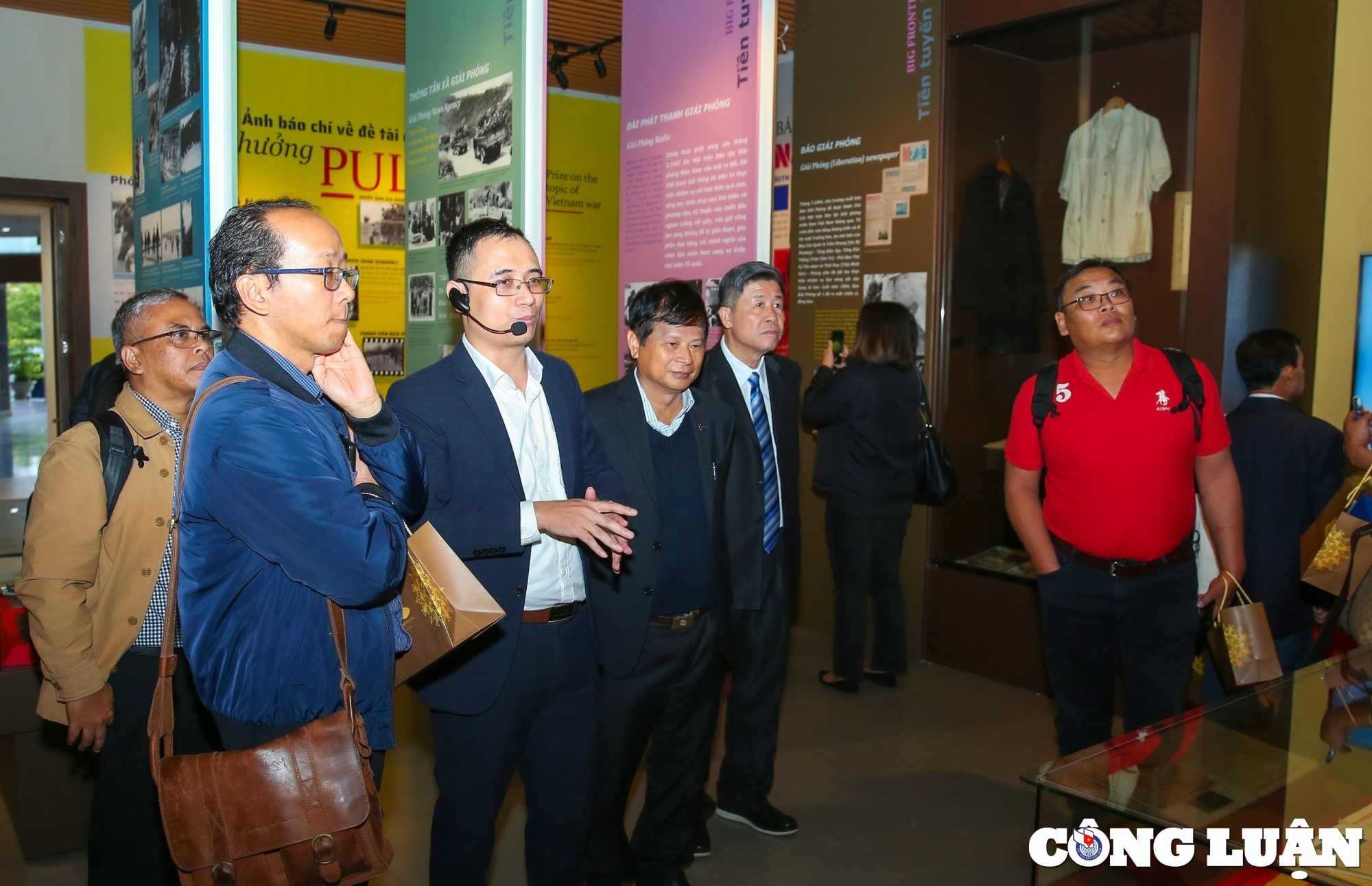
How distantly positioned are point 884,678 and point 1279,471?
2.20m

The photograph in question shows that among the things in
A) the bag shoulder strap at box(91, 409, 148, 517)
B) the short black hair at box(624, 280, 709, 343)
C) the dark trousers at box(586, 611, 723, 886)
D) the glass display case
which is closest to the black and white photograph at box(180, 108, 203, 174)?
the bag shoulder strap at box(91, 409, 148, 517)

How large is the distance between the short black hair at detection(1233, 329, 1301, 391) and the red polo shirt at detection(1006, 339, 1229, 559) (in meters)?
A: 0.65

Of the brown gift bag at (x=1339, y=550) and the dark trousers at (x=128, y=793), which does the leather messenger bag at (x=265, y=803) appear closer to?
the dark trousers at (x=128, y=793)

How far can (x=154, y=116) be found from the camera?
3.69 meters

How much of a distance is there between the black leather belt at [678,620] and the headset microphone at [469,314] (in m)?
0.89

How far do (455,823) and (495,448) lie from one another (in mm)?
851

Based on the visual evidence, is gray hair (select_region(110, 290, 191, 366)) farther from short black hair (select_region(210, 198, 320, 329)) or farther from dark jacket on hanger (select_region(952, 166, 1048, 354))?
dark jacket on hanger (select_region(952, 166, 1048, 354))

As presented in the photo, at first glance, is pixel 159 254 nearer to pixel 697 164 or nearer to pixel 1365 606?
pixel 697 164

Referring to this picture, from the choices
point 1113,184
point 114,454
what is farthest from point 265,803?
point 1113,184

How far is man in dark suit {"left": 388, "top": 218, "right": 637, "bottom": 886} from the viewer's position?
7.26 ft

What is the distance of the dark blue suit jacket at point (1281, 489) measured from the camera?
141 inches

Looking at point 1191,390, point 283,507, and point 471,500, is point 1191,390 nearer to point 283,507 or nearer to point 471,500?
point 471,500

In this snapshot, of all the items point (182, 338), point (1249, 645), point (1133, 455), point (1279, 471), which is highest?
point (182, 338)

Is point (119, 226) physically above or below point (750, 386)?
above
